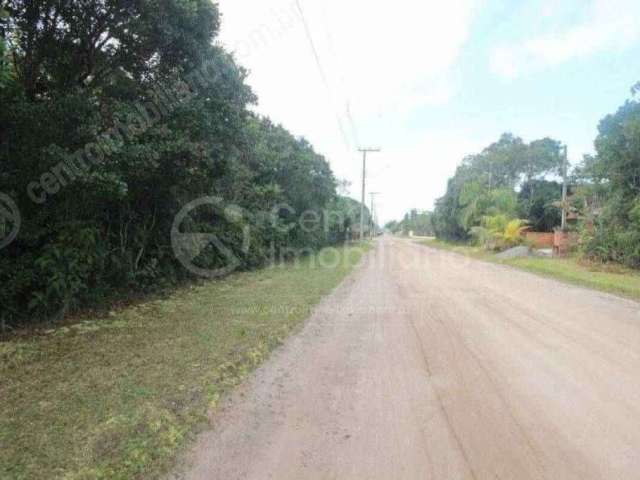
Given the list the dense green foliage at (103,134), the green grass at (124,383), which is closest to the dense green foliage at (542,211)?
the dense green foliage at (103,134)

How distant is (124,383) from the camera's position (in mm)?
4160

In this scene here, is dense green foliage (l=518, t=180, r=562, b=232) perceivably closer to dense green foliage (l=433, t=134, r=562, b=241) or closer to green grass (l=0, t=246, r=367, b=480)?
dense green foliage (l=433, t=134, r=562, b=241)

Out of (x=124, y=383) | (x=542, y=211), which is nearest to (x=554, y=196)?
(x=542, y=211)

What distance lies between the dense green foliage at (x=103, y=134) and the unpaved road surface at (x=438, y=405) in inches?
158

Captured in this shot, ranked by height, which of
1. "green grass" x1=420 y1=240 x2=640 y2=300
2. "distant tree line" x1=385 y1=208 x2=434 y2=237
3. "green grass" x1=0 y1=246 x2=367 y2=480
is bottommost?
"green grass" x1=0 y1=246 x2=367 y2=480

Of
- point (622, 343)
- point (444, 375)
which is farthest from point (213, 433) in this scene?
point (622, 343)

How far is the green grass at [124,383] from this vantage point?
2.85m

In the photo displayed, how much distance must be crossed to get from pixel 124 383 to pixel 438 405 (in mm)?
3089

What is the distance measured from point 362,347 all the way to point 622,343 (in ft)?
12.1

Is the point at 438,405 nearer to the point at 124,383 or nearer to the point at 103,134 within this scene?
the point at 124,383

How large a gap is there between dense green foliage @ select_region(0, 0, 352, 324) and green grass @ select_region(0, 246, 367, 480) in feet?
3.72

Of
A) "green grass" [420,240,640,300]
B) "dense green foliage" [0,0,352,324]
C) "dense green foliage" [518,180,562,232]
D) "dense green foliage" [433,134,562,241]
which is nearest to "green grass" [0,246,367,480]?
"dense green foliage" [0,0,352,324]

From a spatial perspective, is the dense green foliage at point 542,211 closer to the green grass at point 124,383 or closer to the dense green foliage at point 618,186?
the dense green foliage at point 618,186

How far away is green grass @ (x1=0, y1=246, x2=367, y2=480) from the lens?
2846mm
